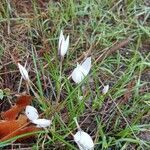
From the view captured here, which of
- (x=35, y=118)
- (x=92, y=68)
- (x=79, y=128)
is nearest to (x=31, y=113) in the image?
(x=35, y=118)

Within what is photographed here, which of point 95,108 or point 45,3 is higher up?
point 45,3

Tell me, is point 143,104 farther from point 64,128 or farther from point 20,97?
point 20,97

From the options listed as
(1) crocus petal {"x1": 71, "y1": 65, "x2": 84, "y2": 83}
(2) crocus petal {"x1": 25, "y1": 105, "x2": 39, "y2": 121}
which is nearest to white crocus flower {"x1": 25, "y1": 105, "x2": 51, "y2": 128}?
(2) crocus petal {"x1": 25, "y1": 105, "x2": 39, "y2": 121}

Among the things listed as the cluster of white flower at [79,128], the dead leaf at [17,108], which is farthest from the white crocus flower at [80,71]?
the dead leaf at [17,108]

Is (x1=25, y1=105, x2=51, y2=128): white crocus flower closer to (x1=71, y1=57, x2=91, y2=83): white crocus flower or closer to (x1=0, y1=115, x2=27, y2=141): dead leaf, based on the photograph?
(x1=0, y1=115, x2=27, y2=141): dead leaf

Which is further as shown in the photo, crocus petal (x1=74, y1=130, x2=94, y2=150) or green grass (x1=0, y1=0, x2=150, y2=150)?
green grass (x1=0, y1=0, x2=150, y2=150)

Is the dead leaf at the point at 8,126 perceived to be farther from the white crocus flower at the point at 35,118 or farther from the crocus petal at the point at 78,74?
the crocus petal at the point at 78,74

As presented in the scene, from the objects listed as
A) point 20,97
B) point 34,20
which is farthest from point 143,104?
point 34,20
